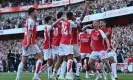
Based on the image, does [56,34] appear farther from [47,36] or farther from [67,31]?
[67,31]

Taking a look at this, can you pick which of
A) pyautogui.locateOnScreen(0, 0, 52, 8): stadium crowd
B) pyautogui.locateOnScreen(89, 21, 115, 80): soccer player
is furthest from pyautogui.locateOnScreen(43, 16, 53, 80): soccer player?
pyautogui.locateOnScreen(0, 0, 52, 8): stadium crowd

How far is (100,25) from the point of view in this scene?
55.0ft

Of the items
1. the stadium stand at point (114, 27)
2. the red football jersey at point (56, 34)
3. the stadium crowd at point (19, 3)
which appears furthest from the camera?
the stadium crowd at point (19, 3)

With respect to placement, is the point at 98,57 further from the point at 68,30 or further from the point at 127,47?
the point at 127,47

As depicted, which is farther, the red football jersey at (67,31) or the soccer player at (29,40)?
the red football jersey at (67,31)

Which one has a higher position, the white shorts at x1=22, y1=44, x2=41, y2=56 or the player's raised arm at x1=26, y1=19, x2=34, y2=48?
the player's raised arm at x1=26, y1=19, x2=34, y2=48

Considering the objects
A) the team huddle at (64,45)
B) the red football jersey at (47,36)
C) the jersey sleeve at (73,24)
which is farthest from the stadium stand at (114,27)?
the jersey sleeve at (73,24)

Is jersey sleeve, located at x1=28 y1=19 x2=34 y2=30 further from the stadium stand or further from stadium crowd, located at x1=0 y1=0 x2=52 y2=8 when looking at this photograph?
stadium crowd, located at x1=0 y1=0 x2=52 y2=8

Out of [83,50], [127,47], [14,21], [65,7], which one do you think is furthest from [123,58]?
[14,21]

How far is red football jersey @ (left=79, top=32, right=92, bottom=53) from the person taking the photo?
19.3m

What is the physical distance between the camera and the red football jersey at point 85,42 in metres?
19.3

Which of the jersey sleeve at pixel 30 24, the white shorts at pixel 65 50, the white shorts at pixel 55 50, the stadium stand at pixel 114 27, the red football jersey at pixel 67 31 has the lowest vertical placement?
the stadium stand at pixel 114 27

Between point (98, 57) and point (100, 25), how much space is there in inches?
68.7

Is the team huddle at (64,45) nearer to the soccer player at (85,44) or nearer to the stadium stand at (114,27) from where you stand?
the soccer player at (85,44)
